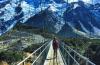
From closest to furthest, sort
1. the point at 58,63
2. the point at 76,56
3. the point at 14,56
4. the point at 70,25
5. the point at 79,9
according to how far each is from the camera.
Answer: the point at 76,56 < the point at 58,63 < the point at 14,56 < the point at 70,25 < the point at 79,9

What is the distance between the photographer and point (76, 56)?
16.5m

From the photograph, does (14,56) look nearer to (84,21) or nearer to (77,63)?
(77,63)

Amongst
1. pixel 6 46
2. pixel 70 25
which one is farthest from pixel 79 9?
pixel 6 46

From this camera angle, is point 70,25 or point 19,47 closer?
point 19,47

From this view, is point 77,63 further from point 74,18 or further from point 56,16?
point 56,16

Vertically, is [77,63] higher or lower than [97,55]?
higher

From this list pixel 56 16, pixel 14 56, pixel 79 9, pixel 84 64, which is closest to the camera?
pixel 84 64

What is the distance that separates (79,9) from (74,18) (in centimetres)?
372

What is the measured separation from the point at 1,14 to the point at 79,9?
41946 millimetres

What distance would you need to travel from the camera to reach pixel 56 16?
164750 mm

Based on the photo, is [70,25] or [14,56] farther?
[70,25]

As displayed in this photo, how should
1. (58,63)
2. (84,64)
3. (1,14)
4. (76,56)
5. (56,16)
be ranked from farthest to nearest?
(56,16) → (1,14) → (58,63) → (76,56) → (84,64)

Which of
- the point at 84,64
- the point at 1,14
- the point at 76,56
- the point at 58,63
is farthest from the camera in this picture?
the point at 1,14

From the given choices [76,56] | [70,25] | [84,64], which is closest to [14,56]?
[76,56]
